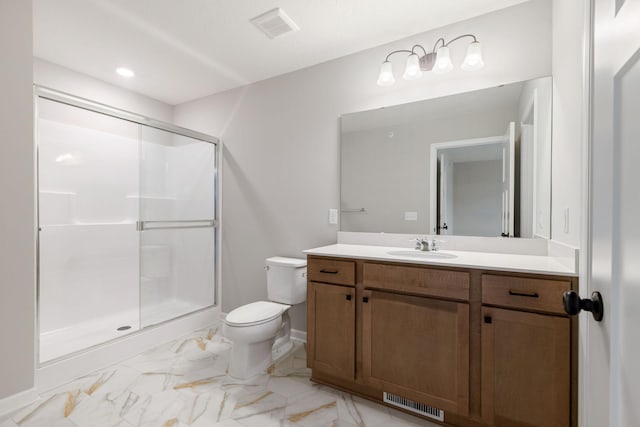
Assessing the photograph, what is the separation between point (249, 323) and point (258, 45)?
2078mm

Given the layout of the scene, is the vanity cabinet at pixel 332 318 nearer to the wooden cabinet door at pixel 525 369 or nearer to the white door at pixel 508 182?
the wooden cabinet door at pixel 525 369

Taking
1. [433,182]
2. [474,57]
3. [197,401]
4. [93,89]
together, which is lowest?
[197,401]

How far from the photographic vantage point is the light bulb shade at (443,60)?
192 centimetres

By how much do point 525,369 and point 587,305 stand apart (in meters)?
0.80

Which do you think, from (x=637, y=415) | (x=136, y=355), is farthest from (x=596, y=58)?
(x=136, y=355)

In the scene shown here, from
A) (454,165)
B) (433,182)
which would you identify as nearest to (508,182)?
(454,165)

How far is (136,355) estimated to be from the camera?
7.70ft

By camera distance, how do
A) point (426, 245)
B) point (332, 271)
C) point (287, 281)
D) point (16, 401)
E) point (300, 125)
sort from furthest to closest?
point (300, 125) → point (287, 281) → point (426, 245) → point (332, 271) → point (16, 401)

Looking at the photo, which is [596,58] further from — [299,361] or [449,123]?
[299,361]

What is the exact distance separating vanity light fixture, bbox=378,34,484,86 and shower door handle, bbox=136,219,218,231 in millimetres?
2136

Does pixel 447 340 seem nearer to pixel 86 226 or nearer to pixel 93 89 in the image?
pixel 86 226

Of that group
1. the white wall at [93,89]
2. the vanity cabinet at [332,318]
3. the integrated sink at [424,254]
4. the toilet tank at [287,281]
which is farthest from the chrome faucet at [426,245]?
the white wall at [93,89]

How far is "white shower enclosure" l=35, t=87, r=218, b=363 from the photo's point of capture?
8.80ft

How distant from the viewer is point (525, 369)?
132cm
